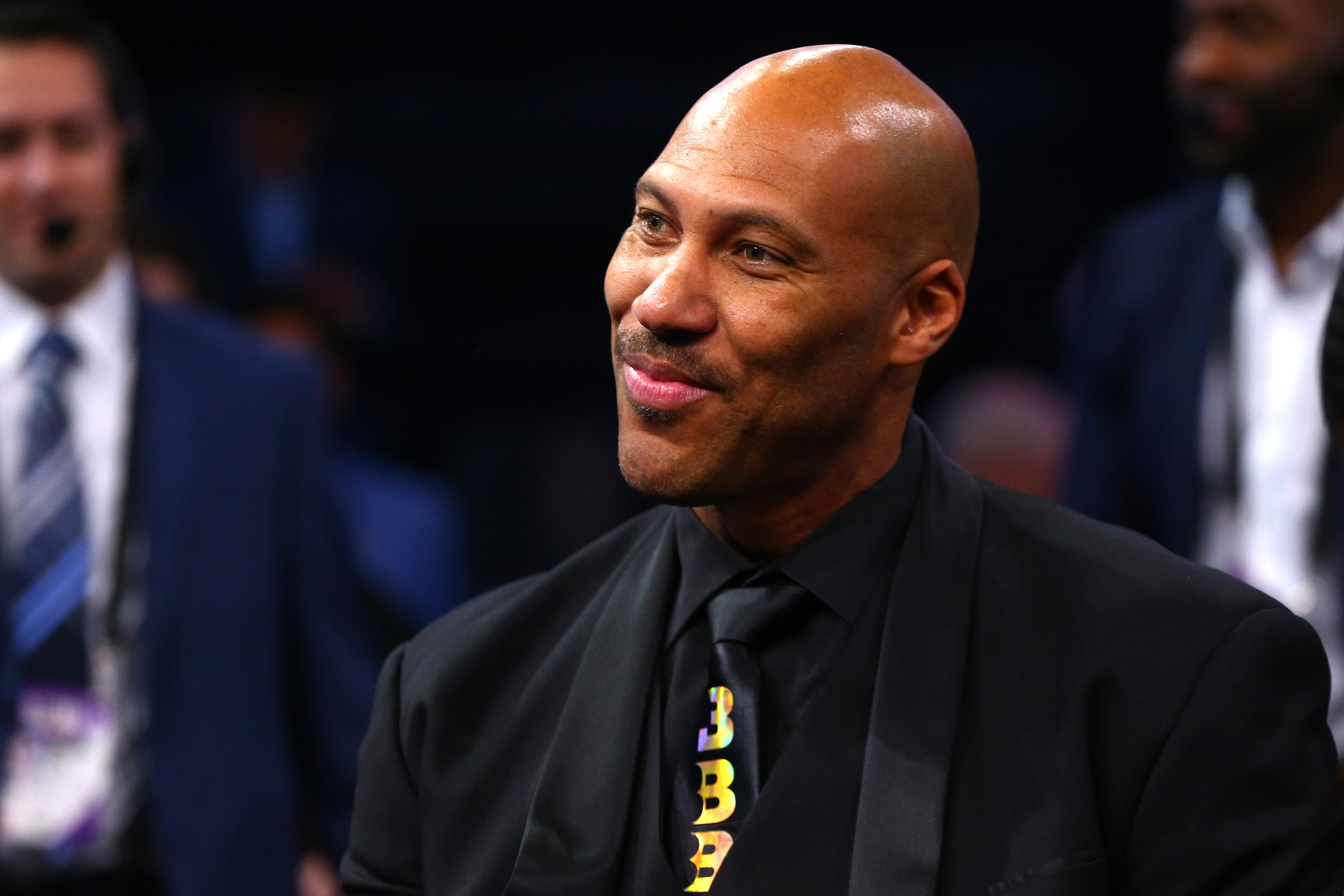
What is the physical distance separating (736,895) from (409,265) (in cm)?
497

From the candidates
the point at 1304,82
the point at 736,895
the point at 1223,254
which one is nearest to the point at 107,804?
the point at 736,895

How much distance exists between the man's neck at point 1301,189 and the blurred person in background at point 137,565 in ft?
5.35

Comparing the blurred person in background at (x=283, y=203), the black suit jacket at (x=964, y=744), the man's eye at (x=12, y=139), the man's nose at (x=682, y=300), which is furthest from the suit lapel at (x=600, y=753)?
the blurred person in background at (x=283, y=203)

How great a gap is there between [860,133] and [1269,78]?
175cm

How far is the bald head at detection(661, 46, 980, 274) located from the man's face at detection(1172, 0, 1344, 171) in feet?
Result: 5.24

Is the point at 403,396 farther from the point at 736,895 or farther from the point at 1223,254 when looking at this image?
the point at 736,895

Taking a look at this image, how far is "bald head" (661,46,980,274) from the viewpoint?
4.66ft

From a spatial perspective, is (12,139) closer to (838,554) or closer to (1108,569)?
(838,554)

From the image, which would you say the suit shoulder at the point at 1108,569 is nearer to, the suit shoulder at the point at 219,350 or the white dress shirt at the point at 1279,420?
the white dress shirt at the point at 1279,420

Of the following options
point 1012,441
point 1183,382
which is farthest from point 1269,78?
point 1012,441

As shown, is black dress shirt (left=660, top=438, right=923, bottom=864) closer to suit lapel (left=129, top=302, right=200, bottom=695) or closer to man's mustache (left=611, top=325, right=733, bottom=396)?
man's mustache (left=611, top=325, right=733, bottom=396)

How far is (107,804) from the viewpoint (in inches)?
105

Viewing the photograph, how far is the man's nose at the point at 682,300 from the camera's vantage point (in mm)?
1429

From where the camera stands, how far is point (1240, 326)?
2943mm
